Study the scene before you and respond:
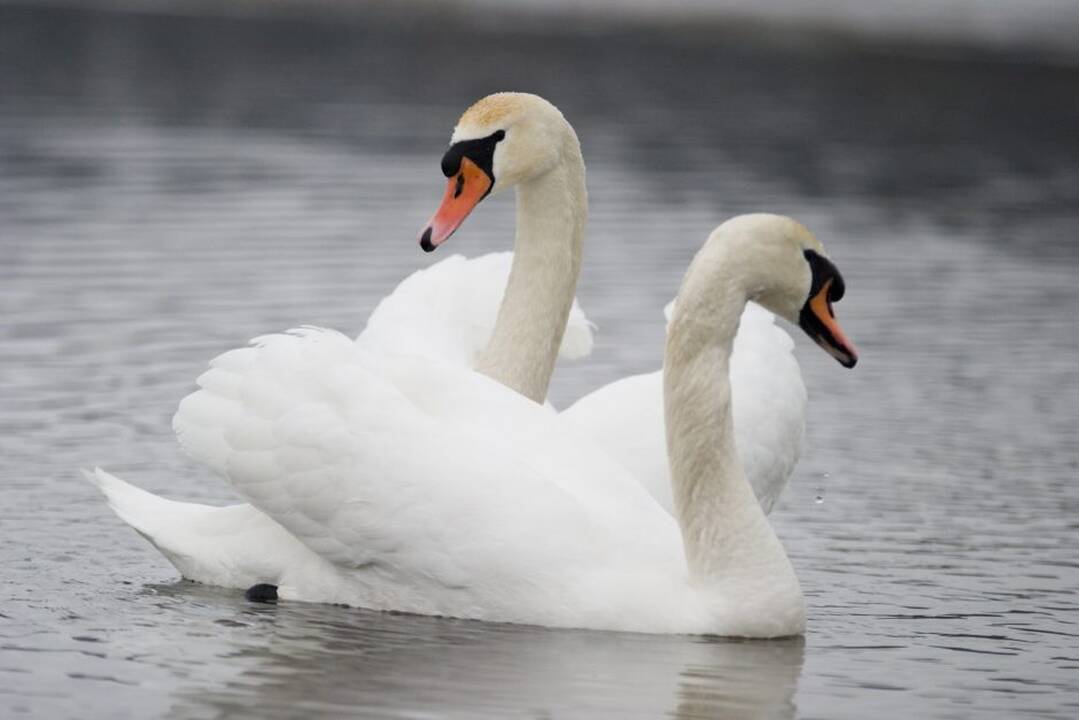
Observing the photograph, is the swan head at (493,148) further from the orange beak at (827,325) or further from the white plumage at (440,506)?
the orange beak at (827,325)

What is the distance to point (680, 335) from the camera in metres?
9.19

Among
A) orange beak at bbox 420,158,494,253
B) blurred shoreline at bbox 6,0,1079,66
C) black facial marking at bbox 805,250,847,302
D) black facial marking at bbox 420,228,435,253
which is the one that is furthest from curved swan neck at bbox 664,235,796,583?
blurred shoreline at bbox 6,0,1079,66

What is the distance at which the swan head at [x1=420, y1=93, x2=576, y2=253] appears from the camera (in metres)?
10.5

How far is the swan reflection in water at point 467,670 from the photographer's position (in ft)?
26.9

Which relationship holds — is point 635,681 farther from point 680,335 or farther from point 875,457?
point 875,457

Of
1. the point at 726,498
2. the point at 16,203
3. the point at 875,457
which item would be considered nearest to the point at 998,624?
the point at 726,498

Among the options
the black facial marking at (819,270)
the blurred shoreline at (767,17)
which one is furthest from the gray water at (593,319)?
the blurred shoreline at (767,17)

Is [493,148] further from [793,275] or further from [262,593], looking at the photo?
[262,593]

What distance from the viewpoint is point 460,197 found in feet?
34.5

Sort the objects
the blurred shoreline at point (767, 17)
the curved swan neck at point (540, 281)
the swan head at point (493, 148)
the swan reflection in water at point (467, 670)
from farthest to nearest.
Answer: the blurred shoreline at point (767, 17), the curved swan neck at point (540, 281), the swan head at point (493, 148), the swan reflection in water at point (467, 670)

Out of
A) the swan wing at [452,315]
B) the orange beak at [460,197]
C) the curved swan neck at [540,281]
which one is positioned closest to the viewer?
the orange beak at [460,197]

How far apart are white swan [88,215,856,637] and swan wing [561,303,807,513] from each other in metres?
0.93

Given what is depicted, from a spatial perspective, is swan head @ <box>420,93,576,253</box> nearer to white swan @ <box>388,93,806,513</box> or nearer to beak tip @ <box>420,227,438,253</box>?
white swan @ <box>388,93,806,513</box>

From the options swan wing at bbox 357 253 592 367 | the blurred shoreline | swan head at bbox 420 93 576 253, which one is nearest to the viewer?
swan head at bbox 420 93 576 253
